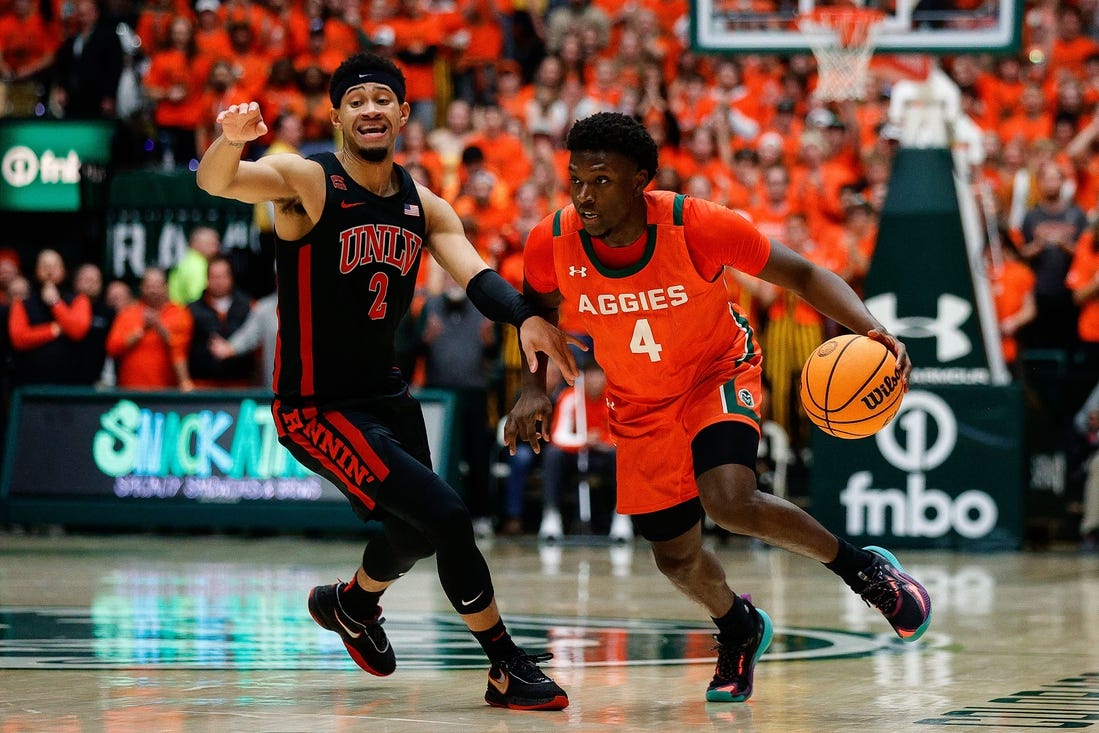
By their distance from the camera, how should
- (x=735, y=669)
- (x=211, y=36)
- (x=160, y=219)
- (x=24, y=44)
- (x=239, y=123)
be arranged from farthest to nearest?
(x=24, y=44) → (x=211, y=36) → (x=160, y=219) → (x=735, y=669) → (x=239, y=123)

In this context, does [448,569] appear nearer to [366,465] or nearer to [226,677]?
[366,465]

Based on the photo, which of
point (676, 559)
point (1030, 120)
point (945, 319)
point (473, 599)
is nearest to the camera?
point (473, 599)

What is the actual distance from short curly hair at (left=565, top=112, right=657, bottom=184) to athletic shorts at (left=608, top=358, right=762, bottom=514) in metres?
0.86

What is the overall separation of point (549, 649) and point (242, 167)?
2.82m

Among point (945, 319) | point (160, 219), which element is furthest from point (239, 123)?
point (160, 219)

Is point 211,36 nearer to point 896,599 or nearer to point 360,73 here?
point 360,73

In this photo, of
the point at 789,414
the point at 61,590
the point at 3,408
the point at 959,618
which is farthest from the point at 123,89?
the point at 959,618

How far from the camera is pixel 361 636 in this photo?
6.52 meters

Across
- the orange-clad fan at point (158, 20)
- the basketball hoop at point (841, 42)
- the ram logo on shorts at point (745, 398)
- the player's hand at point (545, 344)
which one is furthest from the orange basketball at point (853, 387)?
the orange-clad fan at point (158, 20)

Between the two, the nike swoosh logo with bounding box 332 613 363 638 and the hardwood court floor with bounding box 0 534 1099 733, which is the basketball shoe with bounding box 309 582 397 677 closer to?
the nike swoosh logo with bounding box 332 613 363 638

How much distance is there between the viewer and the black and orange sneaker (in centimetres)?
583

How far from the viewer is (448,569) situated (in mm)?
6008

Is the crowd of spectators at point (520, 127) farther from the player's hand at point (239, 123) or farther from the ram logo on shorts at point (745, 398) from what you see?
the player's hand at point (239, 123)

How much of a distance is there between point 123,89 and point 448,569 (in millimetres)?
13482
